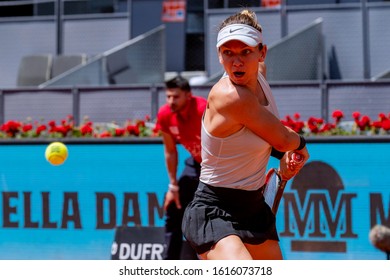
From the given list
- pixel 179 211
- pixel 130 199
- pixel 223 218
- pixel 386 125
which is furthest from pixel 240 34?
pixel 130 199

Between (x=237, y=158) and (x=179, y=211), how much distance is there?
11.4 ft

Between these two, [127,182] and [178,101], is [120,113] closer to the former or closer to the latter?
[127,182]

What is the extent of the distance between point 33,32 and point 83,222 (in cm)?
809

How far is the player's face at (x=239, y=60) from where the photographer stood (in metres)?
4.05

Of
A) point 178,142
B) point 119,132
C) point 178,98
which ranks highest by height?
point 178,98

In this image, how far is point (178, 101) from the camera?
7.20 m

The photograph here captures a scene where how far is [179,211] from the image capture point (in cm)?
762

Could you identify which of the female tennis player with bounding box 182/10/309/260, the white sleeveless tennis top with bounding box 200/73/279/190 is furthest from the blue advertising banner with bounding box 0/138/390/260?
the white sleeveless tennis top with bounding box 200/73/279/190

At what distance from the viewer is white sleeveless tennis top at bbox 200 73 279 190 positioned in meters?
4.19

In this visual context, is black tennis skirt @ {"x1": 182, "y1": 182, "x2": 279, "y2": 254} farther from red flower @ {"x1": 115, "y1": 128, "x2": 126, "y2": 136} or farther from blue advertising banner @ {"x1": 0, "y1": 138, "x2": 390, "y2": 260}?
red flower @ {"x1": 115, "y1": 128, "x2": 126, "y2": 136}

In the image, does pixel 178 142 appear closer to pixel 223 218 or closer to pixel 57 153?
pixel 57 153

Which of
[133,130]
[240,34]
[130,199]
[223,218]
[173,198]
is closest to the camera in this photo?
[240,34]
